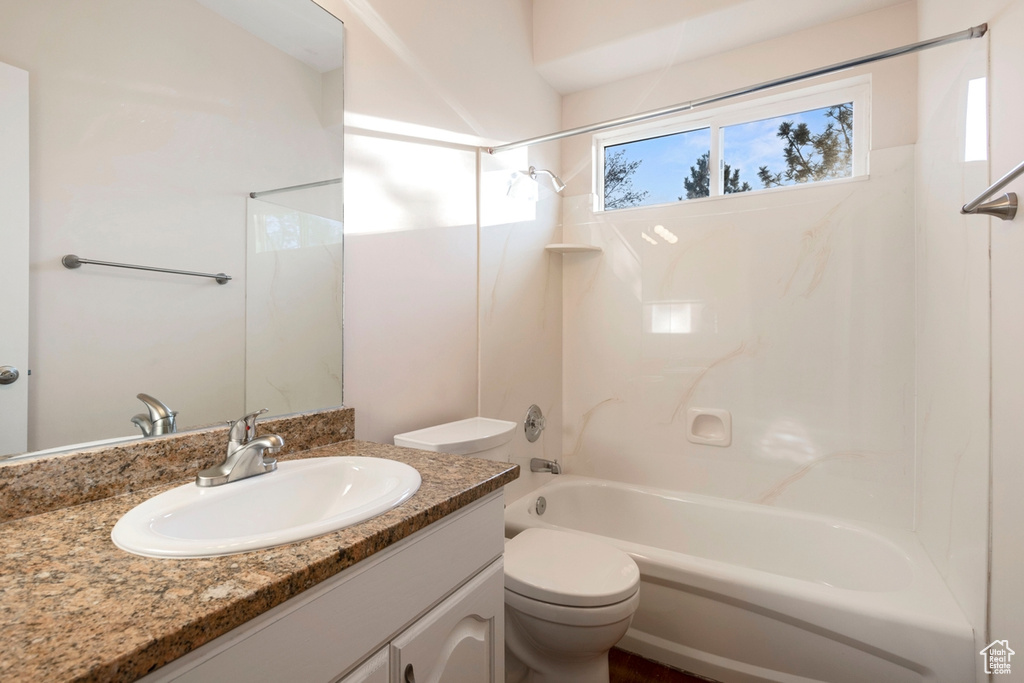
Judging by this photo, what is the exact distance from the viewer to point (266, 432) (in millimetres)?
1138

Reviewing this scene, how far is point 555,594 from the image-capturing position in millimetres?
1362

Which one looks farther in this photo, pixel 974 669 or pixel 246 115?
pixel 974 669

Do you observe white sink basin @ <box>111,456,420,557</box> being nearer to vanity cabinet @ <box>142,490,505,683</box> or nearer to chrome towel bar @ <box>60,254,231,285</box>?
vanity cabinet @ <box>142,490,505,683</box>

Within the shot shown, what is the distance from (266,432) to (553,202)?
6.00 feet

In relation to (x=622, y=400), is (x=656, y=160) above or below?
above

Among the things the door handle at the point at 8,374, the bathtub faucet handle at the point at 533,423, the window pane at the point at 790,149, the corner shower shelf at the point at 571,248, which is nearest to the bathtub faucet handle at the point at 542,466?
the bathtub faucet handle at the point at 533,423

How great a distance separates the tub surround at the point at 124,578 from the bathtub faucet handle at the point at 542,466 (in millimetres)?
1342

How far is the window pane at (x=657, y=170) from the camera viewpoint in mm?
2363

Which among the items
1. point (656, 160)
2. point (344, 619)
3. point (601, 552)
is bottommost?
point (601, 552)

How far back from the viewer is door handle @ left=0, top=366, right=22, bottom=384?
776 mm

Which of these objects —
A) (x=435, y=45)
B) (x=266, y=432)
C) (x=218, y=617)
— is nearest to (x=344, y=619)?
(x=218, y=617)

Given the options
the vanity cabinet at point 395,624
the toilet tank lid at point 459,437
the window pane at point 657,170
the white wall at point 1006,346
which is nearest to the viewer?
the vanity cabinet at point 395,624

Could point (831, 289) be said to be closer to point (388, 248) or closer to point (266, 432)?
point (388, 248)

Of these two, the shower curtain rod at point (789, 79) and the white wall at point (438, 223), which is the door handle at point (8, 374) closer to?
the white wall at point (438, 223)
